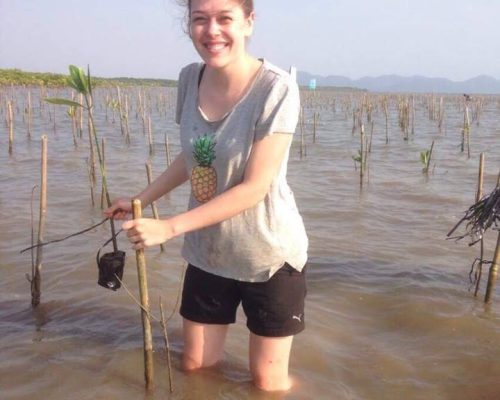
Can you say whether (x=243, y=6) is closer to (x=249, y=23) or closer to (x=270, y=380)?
(x=249, y=23)

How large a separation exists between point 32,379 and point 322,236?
363 centimetres

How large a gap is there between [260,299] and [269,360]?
325mm

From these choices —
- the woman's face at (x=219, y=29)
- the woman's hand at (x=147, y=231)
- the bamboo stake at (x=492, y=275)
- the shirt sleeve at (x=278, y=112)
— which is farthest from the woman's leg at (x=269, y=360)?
the bamboo stake at (x=492, y=275)

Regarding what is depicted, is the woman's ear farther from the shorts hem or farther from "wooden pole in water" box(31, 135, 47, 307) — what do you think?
"wooden pole in water" box(31, 135, 47, 307)

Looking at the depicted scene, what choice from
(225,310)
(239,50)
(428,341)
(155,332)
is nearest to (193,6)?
(239,50)

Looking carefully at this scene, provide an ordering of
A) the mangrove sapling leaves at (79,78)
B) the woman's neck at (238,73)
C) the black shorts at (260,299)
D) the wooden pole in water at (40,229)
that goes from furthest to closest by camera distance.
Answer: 1. the wooden pole in water at (40,229)
2. the mangrove sapling leaves at (79,78)
3. the black shorts at (260,299)
4. the woman's neck at (238,73)

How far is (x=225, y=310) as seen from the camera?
2.64 metres

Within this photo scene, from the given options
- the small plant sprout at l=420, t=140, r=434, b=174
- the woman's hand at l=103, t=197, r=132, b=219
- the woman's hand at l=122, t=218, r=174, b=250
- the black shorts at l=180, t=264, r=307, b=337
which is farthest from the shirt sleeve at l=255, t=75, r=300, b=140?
the small plant sprout at l=420, t=140, r=434, b=174

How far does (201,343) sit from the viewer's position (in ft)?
9.07

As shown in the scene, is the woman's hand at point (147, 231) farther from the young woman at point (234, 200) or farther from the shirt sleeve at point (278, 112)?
the shirt sleeve at point (278, 112)

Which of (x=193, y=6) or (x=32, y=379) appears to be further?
(x=32, y=379)

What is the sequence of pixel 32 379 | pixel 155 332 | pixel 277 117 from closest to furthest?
pixel 277 117, pixel 32 379, pixel 155 332

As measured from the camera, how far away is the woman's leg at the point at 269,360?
251cm

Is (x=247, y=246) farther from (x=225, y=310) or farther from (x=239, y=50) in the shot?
(x=239, y=50)
